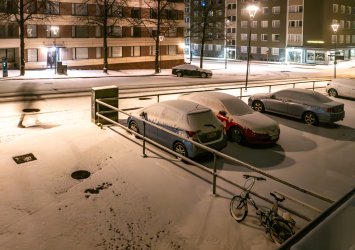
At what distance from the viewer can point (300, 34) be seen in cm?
7438

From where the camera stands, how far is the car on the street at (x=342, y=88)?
26.3 metres

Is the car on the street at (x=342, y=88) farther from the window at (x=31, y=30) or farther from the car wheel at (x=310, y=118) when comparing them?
the window at (x=31, y=30)

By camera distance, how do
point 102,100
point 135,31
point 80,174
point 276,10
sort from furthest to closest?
1. point 276,10
2. point 135,31
3. point 102,100
4. point 80,174

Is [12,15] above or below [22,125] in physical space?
above

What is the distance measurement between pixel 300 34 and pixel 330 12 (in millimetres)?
6564

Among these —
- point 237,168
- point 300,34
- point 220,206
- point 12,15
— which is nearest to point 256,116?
point 237,168

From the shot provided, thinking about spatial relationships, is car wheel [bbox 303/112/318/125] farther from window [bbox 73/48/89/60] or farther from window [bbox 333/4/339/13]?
window [bbox 333/4/339/13]

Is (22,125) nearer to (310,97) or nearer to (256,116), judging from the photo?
(256,116)

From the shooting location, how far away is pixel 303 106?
60.1 feet

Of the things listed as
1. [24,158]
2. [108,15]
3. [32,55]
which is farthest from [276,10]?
[24,158]

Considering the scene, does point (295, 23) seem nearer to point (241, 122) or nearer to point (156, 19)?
point (156, 19)

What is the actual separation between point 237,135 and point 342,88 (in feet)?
50.8

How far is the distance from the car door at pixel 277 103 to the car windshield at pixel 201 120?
296 inches

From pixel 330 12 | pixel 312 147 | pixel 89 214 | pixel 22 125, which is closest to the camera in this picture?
pixel 89 214
